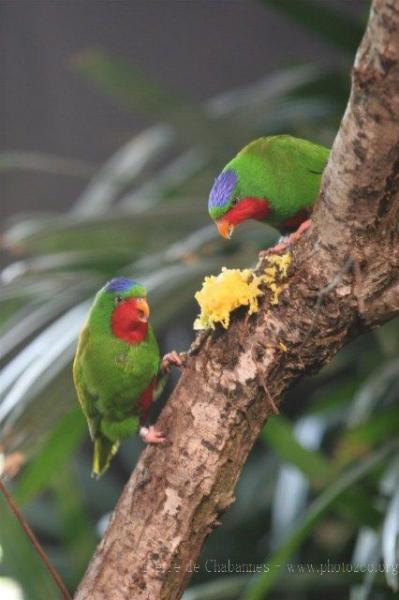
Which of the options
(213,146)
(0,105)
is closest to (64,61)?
(0,105)

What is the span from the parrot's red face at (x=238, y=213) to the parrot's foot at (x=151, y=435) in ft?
0.50

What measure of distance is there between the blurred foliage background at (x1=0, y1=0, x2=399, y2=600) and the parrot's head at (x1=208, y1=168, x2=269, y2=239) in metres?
0.24

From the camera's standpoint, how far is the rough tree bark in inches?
23.5

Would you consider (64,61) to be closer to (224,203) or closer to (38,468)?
(38,468)

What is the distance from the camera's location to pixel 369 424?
1.10 m

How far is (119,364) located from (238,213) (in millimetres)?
136

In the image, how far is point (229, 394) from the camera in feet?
2.00

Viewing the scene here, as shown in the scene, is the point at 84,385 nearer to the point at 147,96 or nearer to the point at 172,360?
the point at 172,360

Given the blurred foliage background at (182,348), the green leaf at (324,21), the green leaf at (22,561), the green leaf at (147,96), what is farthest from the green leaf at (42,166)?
the green leaf at (22,561)

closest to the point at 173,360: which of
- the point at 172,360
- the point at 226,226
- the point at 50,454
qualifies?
the point at 172,360

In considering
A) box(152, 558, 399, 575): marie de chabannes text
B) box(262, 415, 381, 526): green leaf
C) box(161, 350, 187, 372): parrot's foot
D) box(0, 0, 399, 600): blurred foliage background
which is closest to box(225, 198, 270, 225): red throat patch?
box(161, 350, 187, 372): parrot's foot

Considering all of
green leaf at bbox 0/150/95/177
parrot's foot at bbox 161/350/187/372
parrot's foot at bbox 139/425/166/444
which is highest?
green leaf at bbox 0/150/95/177

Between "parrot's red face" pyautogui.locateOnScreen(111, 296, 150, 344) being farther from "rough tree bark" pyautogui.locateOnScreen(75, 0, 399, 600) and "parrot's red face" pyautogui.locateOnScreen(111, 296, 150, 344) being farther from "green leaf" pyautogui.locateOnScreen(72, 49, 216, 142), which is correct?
"green leaf" pyautogui.locateOnScreen(72, 49, 216, 142)

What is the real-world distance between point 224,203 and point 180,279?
308mm
